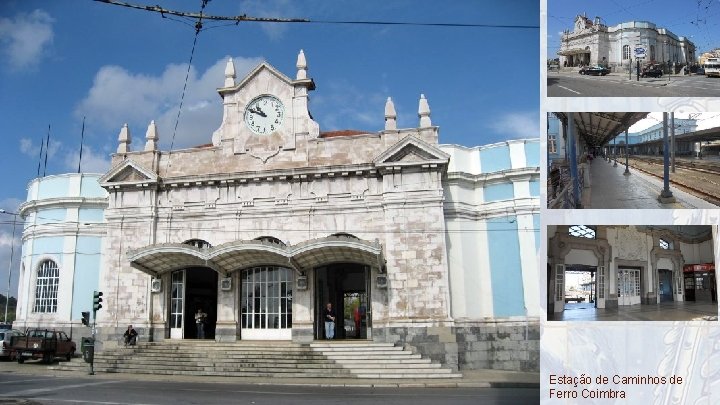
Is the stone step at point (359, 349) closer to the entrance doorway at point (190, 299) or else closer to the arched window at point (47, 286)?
the entrance doorway at point (190, 299)

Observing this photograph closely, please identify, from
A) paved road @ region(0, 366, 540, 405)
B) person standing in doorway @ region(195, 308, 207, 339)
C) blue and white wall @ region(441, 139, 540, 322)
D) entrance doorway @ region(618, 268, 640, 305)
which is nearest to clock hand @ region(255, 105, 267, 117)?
blue and white wall @ region(441, 139, 540, 322)

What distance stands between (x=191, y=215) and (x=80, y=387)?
8.80 meters

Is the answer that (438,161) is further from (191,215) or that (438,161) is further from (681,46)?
(681,46)

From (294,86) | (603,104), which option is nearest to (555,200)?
(603,104)

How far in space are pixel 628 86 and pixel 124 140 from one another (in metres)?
21.4

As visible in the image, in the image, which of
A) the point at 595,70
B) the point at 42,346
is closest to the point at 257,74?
the point at 42,346

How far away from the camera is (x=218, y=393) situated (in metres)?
14.8

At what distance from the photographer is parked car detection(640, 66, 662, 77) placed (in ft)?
26.9

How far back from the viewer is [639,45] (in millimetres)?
8164

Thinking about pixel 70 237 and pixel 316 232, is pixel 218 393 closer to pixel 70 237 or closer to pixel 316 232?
pixel 316 232

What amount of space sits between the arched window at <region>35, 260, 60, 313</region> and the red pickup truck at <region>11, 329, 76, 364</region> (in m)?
2.10

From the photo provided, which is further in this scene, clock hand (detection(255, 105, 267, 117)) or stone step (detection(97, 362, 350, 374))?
clock hand (detection(255, 105, 267, 117))

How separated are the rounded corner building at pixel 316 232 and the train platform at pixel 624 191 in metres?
12.6

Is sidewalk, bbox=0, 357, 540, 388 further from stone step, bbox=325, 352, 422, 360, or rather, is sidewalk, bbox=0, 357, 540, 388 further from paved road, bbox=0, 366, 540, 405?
stone step, bbox=325, 352, 422, 360
